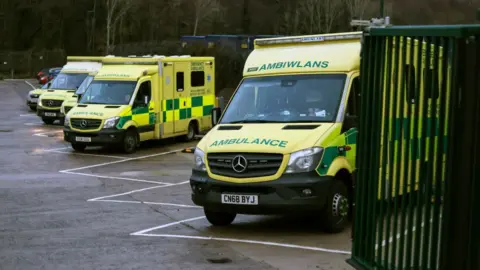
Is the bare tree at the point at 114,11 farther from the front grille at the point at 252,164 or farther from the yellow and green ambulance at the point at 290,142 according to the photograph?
the front grille at the point at 252,164

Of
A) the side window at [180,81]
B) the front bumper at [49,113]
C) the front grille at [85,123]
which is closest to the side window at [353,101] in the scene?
the front grille at [85,123]

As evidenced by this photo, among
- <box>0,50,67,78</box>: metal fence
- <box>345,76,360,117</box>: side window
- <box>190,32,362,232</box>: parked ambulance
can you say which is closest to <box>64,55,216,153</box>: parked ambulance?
<box>190,32,362,232</box>: parked ambulance

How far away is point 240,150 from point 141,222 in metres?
2.10

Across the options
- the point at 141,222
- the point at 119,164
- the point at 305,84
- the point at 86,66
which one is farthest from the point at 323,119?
the point at 86,66

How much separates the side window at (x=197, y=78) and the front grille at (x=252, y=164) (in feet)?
43.7

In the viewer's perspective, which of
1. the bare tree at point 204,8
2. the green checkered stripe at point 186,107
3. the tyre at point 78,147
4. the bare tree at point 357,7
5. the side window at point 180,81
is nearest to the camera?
the tyre at point 78,147

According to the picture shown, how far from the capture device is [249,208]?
961cm

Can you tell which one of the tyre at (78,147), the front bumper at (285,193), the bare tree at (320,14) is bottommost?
the tyre at (78,147)

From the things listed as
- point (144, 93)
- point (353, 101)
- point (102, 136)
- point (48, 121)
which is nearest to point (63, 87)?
point (48, 121)

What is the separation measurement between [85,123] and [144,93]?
172 cm

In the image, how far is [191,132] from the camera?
923 inches

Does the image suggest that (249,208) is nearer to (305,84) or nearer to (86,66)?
(305,84)

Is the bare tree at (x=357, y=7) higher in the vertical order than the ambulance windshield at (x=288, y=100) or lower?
higher

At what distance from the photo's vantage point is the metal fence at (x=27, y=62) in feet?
251
